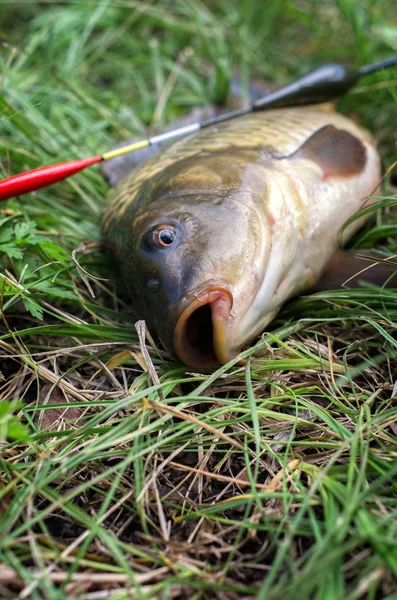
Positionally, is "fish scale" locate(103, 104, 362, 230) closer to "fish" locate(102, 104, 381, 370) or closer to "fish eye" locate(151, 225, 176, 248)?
"fish" locate(102, 104, 381, 370)

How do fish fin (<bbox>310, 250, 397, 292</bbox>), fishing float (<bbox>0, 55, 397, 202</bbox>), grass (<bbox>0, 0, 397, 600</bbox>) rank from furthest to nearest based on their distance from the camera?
1. fishing float (<bbox>0, 55, 397, 202</bbox>)
2. fish fin (<bbox>310, 250, 397, 292</bbox>)
3. grass (<bbox>0, 0, 397, 600</bbox>)

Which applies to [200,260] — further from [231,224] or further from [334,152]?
[334,152]

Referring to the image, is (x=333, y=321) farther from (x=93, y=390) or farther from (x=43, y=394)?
(x=43, y=394)

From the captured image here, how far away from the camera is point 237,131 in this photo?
2914mm

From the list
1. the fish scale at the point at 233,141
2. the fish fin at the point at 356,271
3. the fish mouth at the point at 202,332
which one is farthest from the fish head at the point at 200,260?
the fish fin at the point at 356,271

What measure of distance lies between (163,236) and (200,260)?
0.21 m

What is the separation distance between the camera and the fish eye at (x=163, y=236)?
221 cm

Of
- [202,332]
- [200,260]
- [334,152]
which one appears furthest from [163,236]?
[334,152]

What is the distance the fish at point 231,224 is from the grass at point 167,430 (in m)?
0.16

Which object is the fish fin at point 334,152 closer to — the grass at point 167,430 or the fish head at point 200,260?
the grass at point 167,430

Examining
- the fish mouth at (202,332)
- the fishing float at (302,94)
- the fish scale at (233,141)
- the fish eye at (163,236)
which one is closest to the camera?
the fish mouth at (202,332)

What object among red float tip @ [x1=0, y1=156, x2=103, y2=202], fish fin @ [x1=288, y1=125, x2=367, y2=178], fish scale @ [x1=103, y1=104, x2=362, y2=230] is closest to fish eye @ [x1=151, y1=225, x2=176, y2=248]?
fish scale @ [x1=103, y1=104, x2=362, y2=230]

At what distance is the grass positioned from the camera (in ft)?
5.21

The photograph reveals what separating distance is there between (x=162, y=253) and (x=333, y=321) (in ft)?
2.76
